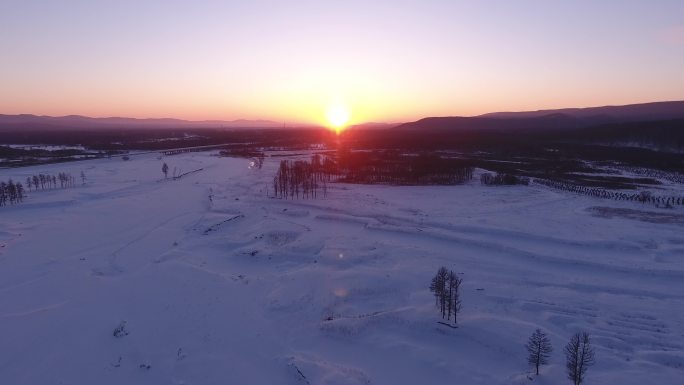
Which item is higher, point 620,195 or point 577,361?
point 620,195

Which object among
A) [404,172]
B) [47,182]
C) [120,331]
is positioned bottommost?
[120,331]

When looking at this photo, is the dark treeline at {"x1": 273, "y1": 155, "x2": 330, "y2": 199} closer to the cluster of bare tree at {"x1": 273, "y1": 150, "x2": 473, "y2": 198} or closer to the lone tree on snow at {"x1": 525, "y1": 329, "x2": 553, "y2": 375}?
the cluster of bare tree at {"x1": 273, "y1": 150, "x2": 473, "y2": 198}

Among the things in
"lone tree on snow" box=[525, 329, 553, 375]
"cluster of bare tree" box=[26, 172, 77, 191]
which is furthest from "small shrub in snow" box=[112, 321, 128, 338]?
"cluster of bare tree" box=[26, 172, 77, 191]

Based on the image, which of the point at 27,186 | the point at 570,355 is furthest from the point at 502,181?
the point at 27,186

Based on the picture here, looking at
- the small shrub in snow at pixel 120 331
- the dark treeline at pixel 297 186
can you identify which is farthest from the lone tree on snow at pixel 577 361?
the dark treeline at pixel 297 186

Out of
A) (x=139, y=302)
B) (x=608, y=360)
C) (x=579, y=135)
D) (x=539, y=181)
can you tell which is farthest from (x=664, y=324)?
(x=579, y=135)

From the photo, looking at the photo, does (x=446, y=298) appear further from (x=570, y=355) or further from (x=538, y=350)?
(x=570, y=355)

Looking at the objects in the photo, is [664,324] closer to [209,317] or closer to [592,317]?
[592,317]
